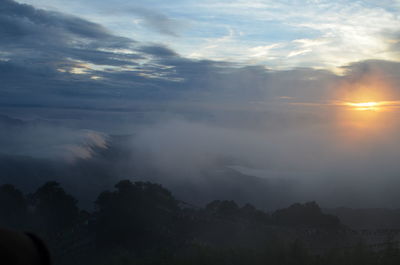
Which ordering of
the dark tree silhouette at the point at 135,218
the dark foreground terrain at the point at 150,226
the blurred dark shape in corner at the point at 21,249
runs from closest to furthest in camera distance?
the blurred dark shape in corner at the point at 21,249, the dark foreground terrain at the point at 150,226, the dark tree silhouette at the point at 135,218

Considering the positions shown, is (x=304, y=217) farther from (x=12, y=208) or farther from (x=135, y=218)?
(x=12, y=208)

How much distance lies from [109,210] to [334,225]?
27.8 feet

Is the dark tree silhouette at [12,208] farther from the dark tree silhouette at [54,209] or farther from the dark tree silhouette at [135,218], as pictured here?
the dark tree silhouette at [135,218]

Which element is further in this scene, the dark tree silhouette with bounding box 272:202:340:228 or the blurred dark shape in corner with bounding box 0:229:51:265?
the dark tree silhouette with bounding box 272:202:340:228

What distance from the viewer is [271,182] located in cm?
5088

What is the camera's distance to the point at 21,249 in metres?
1.31

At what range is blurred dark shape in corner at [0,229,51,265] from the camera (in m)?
1.24

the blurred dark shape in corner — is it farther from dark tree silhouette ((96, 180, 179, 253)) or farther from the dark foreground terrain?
dark tree silhouette ((96, 180, 179, 253))

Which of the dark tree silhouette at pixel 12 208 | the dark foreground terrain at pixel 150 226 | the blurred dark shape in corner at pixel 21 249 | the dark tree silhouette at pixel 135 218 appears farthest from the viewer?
the dark tree silhouette at pixel 12 208

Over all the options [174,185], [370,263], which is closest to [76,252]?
[370,263]

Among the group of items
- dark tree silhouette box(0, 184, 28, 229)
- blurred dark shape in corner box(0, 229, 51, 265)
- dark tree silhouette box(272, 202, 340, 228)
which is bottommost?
dark tree silhouette box(0, 184, 28, 229)

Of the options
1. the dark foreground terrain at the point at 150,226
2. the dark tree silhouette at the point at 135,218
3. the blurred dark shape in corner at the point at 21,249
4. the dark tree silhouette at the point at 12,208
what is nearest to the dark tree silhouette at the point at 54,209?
the dark foreground terrain at the point at 150,226

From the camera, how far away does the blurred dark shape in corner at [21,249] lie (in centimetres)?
124

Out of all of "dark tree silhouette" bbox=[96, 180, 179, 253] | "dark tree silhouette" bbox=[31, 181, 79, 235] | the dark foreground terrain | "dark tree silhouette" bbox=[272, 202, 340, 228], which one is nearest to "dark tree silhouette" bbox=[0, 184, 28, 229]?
the dark foreground terrain
